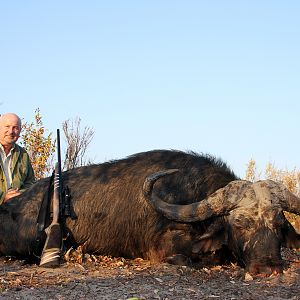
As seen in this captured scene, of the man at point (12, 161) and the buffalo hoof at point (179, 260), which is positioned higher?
the man at point (12, 161)

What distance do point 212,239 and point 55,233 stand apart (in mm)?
1919

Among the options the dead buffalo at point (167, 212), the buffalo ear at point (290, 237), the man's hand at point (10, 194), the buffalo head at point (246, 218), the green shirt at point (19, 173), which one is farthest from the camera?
the green shirt at point (19, 173)

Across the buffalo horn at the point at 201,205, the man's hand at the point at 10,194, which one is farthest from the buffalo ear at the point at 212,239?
the man's hand at the point at 10,194

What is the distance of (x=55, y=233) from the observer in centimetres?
691

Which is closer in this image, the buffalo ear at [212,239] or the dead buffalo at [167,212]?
the dead buffalo at [167,212]

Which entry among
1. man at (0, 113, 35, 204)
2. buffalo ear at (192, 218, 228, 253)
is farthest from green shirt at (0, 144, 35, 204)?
buffalo ear at (192, 218, 228, 253)

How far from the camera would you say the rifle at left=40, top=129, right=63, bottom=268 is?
667 cm

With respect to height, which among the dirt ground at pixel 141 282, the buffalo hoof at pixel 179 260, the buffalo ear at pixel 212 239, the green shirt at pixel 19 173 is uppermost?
the green shirt at pixel 19 173

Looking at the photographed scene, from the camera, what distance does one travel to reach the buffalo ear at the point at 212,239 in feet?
21.0

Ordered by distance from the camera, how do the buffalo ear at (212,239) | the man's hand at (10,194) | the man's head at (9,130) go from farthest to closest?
1. the man's head at (9,130)
2. the man's hand at (10,194)
3. the buffalo ear at (212,239)

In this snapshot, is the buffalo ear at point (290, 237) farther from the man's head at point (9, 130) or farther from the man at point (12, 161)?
the man's head at point (9, 130)

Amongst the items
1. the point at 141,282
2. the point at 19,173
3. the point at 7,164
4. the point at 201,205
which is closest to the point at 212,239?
the point at 201,205

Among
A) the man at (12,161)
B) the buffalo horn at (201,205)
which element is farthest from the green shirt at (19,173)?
the buffalo horn at (201,205)

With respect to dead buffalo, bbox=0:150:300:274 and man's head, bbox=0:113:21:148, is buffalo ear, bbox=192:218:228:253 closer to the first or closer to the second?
dead buffalo, bbox=0:150:300:274
